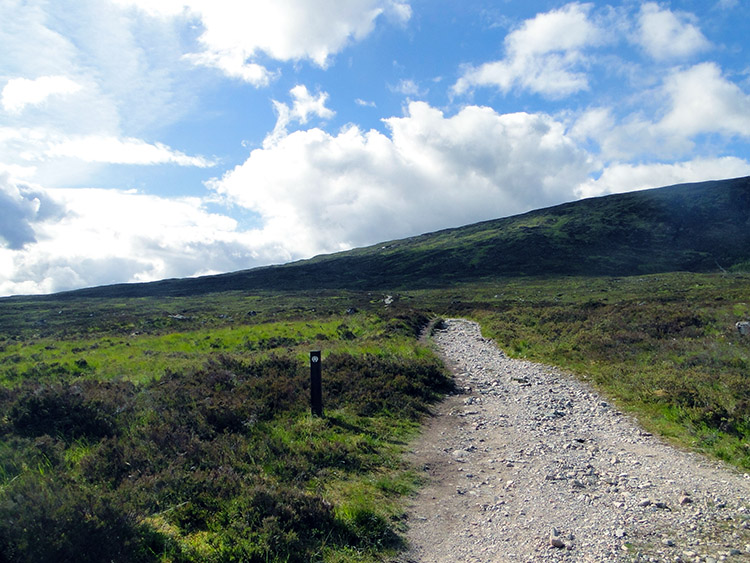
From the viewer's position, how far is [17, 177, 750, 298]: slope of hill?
10275cm

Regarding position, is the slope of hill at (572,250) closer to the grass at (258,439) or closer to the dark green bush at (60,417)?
the grass at (258,439)

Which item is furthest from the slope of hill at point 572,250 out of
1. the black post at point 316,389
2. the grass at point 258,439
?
the black post at point 316,389

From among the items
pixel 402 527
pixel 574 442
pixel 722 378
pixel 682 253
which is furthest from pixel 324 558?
pixel 682 253

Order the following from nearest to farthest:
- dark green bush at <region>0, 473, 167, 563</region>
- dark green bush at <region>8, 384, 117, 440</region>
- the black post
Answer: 1. dark green bush at <region>0, 473, 167, 563</region>
2. dark green bush at <region>8, 384, 117, 440</region>
3. the black post

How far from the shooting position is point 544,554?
5.06 meters

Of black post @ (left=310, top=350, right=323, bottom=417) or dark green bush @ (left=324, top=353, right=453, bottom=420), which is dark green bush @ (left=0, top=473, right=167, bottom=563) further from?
dark green bush @ (left=324, top=353, right=453, bottom=420)

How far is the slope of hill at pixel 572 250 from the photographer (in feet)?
337

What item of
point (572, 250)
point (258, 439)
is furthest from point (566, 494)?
point (572, 250)

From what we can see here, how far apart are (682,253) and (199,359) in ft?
388

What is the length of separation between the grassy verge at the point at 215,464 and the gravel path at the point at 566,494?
27.1 inches

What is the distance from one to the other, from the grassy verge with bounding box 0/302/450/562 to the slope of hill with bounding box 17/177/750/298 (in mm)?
84457

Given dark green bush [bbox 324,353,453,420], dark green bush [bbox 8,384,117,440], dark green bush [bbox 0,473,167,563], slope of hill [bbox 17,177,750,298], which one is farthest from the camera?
slope of hill [bbox 17,177,750,298]

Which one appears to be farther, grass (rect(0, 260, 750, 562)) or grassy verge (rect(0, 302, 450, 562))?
grass (rect(0, 260, 750, 562))

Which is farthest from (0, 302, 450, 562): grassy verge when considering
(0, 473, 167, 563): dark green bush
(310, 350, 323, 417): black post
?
(310, 350, 323, 417): black post
